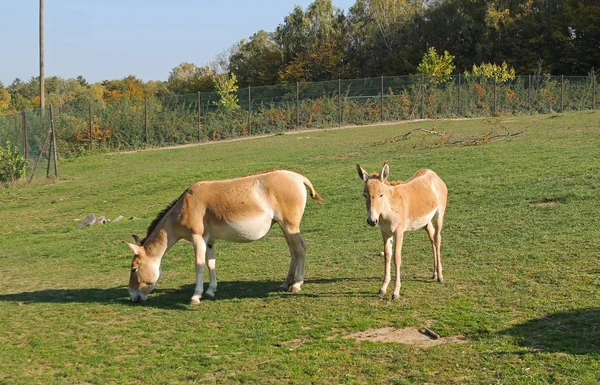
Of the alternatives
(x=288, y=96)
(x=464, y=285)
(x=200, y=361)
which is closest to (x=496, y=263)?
Answer: (x=464, y=285)

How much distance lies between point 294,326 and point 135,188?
15946 millimetres

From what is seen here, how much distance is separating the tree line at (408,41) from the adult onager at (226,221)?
4162 centimetres

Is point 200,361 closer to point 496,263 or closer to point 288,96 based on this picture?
point 496,263

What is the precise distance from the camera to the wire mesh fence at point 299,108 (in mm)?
37000

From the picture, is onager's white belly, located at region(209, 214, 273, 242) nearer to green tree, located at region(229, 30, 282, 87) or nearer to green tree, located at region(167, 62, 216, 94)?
green tree, located at region(167, 62, 216, 94)

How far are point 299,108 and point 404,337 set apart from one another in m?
34.5

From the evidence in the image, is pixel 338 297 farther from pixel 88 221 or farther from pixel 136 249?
pixel 88 221

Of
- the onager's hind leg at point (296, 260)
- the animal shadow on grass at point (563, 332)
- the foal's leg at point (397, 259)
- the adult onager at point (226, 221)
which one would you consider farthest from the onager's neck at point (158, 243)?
the animal shadow on grass at point (563, 332)

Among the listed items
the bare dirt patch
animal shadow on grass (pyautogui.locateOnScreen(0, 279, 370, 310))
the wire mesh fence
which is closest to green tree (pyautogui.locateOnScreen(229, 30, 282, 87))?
the wire mesh fence

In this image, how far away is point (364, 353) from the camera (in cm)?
746

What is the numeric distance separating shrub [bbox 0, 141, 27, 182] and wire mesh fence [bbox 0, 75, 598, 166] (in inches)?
289

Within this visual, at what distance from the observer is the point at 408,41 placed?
67750 mm

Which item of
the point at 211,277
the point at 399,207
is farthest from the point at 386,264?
the point at 211,277

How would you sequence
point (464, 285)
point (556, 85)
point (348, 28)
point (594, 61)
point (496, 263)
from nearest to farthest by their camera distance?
point (464, 285)
point (496, 263)
point (556, 85)
point (594, 61)
point (348, 28)
